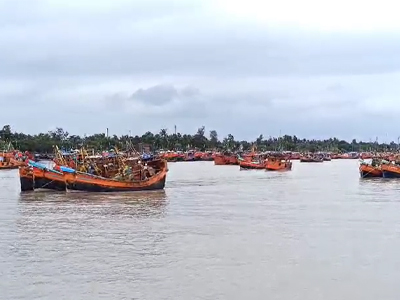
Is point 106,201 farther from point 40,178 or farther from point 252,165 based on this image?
point 252,165

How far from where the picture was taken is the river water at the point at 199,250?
47.5 ft

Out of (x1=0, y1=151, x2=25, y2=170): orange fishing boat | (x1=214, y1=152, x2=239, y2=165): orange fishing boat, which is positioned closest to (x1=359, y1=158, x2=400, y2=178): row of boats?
(x1=0, y1=151, x2=25, y2=170): orange fishing boat

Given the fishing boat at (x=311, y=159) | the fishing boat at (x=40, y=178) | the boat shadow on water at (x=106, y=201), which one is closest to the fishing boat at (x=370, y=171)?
the boat shadow on water at (x=106, y=201)

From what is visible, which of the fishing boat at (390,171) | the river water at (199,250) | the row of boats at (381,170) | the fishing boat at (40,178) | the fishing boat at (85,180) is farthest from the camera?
the row of boats at (381,170)

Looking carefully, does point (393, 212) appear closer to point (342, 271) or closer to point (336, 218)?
point (336, 218)

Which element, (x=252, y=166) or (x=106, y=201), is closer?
(x=106, y=201)

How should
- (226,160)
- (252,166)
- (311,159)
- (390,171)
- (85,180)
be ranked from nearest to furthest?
1. (85,180)
2. (390,171)
3. (252,166)
4. (226,160)
5. (311,159)

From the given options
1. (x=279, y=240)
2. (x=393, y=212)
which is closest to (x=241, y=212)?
(x=393, y=212)

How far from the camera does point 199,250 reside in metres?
18.9

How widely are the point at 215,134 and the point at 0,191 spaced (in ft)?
466

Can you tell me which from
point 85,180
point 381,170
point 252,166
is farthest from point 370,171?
point 85,180

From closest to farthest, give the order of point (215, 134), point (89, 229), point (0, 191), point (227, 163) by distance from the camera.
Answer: point (89, 229), point (0, 191), point (227, 163), point (215, 134)

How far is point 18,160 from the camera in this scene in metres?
92.6

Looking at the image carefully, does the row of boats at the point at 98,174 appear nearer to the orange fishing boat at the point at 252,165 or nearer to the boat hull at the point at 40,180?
the boat hull at the point at 40,180
